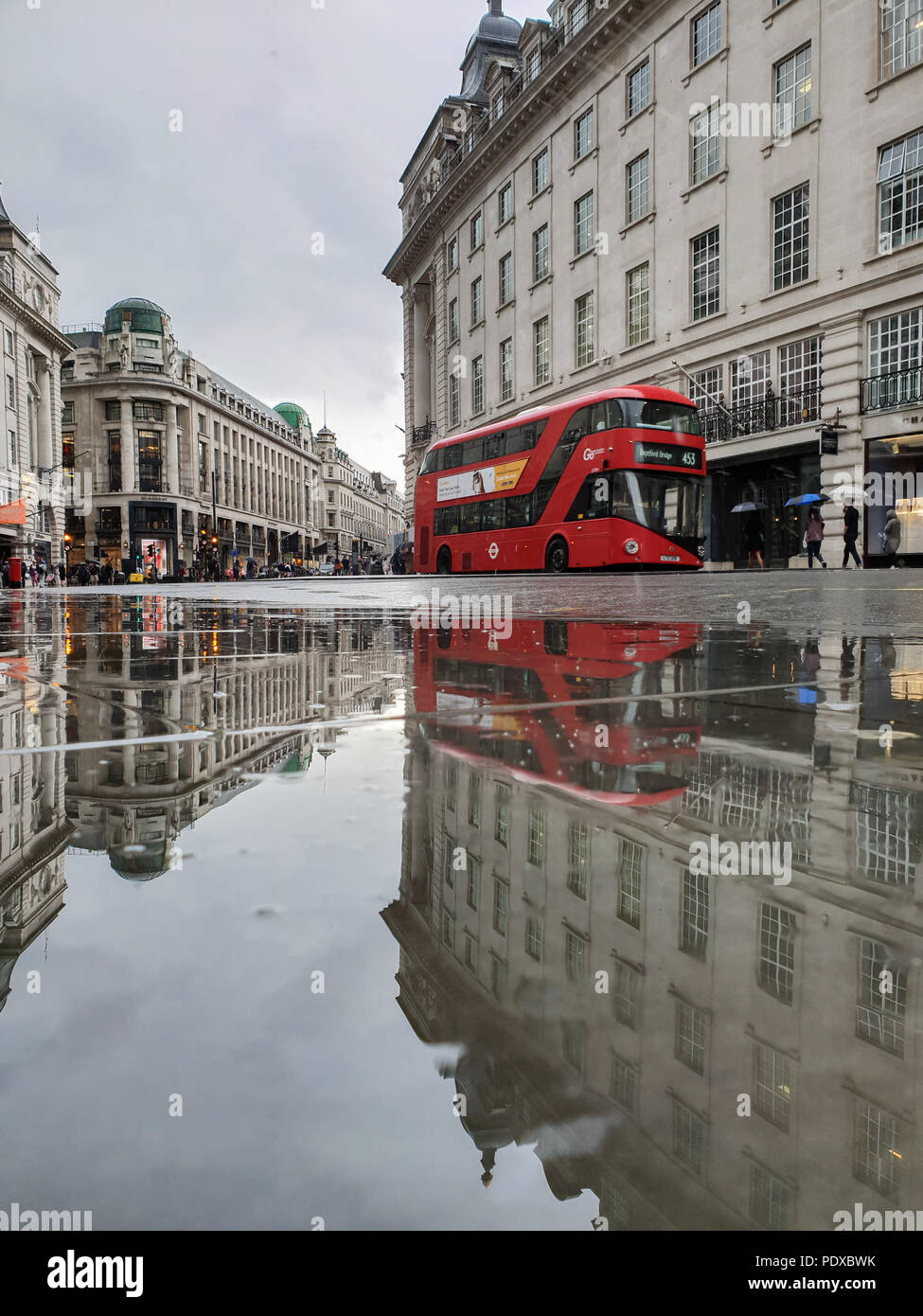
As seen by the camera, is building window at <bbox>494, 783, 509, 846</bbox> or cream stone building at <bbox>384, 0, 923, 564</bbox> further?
cream stone building at <bbox>384, 0, 923, 564</bbox>

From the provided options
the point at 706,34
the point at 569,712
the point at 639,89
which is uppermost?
the point at 639,89

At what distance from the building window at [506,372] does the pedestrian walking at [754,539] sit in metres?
13.1

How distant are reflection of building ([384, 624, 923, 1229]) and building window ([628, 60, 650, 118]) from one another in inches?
1180

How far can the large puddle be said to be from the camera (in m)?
0.48

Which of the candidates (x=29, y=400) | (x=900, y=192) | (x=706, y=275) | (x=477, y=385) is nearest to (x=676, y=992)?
(x=900, y=192)

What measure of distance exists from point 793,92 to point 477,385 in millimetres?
17264

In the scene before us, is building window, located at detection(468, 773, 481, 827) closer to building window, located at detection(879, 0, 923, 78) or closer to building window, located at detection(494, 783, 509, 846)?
building window, located at detection(494, 783, 509, 846)

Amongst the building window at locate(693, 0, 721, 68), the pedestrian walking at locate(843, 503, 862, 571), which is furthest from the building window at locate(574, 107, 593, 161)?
the pedestrian walking at locate(843, 503, 862, 571)

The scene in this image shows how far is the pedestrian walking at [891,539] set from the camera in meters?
20.2

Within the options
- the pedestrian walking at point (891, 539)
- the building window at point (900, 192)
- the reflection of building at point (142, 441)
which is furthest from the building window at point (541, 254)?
the reflection of building at point (142, 441)

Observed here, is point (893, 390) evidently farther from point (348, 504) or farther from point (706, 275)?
point (348, 504)

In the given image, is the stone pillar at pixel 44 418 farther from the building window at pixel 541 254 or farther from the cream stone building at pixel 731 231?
the building window at pixel 541 254

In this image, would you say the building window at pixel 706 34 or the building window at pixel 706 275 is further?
the building window at pixel 706 275

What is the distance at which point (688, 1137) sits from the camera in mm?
515
